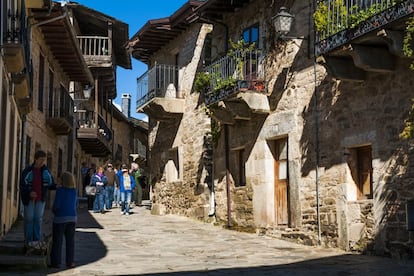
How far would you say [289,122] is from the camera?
12.9m

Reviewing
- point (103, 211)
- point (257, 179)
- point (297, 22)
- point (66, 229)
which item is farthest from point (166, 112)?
point (66, 229)

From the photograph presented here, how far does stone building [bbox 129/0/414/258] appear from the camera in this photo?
10.2 meters

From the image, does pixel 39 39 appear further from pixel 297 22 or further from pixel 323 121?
pixel 323 121

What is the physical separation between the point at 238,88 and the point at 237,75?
76cm

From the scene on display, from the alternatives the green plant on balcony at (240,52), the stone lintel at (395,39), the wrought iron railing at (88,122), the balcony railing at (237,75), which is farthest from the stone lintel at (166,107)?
the stone lintel at (395,39)

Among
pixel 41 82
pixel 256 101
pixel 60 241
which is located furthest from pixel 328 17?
pixel 41 82

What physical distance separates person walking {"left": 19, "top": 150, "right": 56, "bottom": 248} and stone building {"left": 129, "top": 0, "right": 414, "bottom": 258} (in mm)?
5249

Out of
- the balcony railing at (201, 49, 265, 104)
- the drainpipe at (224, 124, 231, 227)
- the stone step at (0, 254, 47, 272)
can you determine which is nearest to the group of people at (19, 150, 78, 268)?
the stone step at (0, 254, 47, 272)

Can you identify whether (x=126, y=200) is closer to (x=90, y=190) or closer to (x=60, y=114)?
(x=90, y=190)

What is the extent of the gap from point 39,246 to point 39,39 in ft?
31.4

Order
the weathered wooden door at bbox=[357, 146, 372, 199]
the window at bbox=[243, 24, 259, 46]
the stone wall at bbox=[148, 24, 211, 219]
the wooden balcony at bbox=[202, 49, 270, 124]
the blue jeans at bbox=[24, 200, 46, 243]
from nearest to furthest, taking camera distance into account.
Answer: the blue jeans at bbox=[24, 200, 46, 243]
the weathered wooden door at bbox=[357, 146, 372, 199]
the wooden balcony at bbox=[202, 49, 270, 124]
the window at bbox=[243, 24, 259, 46]
the stone wall at bbox=[148, 24, 211, 219]

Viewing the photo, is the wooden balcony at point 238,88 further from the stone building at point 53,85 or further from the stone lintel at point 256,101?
the stone building at point 53,85

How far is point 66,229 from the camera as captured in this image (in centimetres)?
855

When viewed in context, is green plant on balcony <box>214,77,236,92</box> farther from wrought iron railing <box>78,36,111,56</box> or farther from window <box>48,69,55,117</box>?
wrought iron railing <box>78,36,111,56</box>
